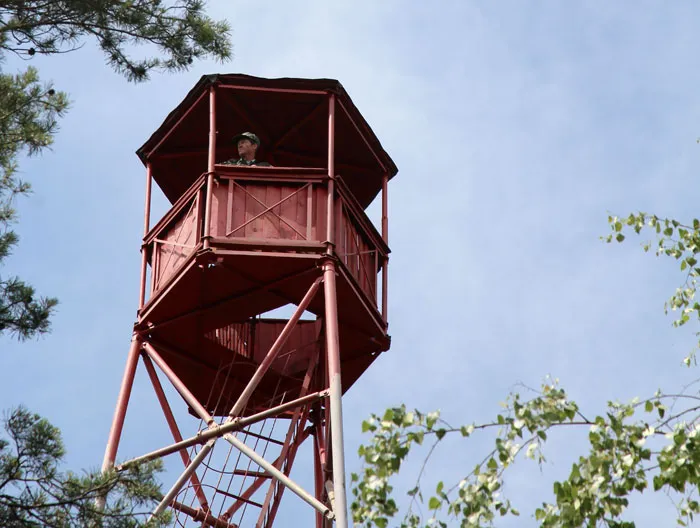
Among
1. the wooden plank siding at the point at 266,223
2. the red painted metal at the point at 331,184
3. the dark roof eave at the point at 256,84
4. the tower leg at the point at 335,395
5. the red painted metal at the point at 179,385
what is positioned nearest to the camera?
the tower leg at the point at 335,395

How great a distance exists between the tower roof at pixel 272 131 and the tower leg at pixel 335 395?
2.51 m

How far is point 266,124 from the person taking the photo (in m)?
17.6

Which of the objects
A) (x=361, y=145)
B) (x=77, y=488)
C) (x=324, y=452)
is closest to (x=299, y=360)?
(x=324, y=452)

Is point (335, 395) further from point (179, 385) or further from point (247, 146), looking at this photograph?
point (247, 146)

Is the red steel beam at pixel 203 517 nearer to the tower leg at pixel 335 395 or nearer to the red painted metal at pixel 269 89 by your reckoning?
the tower leg at pixel 335 395

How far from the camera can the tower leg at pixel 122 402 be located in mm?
15133

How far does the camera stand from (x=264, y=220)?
1533cm

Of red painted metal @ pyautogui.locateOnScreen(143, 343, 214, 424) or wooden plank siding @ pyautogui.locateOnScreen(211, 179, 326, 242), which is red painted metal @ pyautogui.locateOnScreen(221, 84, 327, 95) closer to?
wooden plank siding @ pyautogui.locateOnScreen(211, 179, 326, 242)

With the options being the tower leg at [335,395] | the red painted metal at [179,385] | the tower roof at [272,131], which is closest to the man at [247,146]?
the tower roof at [272,131]

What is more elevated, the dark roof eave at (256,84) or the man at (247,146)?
the dark roof eave at (256,84)

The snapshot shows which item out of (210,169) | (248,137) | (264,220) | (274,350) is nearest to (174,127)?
(248,137)

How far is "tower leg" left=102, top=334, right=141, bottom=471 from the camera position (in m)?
15.1

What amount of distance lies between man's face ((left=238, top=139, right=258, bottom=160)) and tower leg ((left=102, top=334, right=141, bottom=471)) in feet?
8.09

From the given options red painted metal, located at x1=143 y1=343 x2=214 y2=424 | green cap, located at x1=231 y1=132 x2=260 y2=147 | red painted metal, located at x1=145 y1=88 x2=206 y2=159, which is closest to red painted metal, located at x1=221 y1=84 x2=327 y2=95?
red painted metal, located at x1=145 y1=88 x2=206 y2=159
